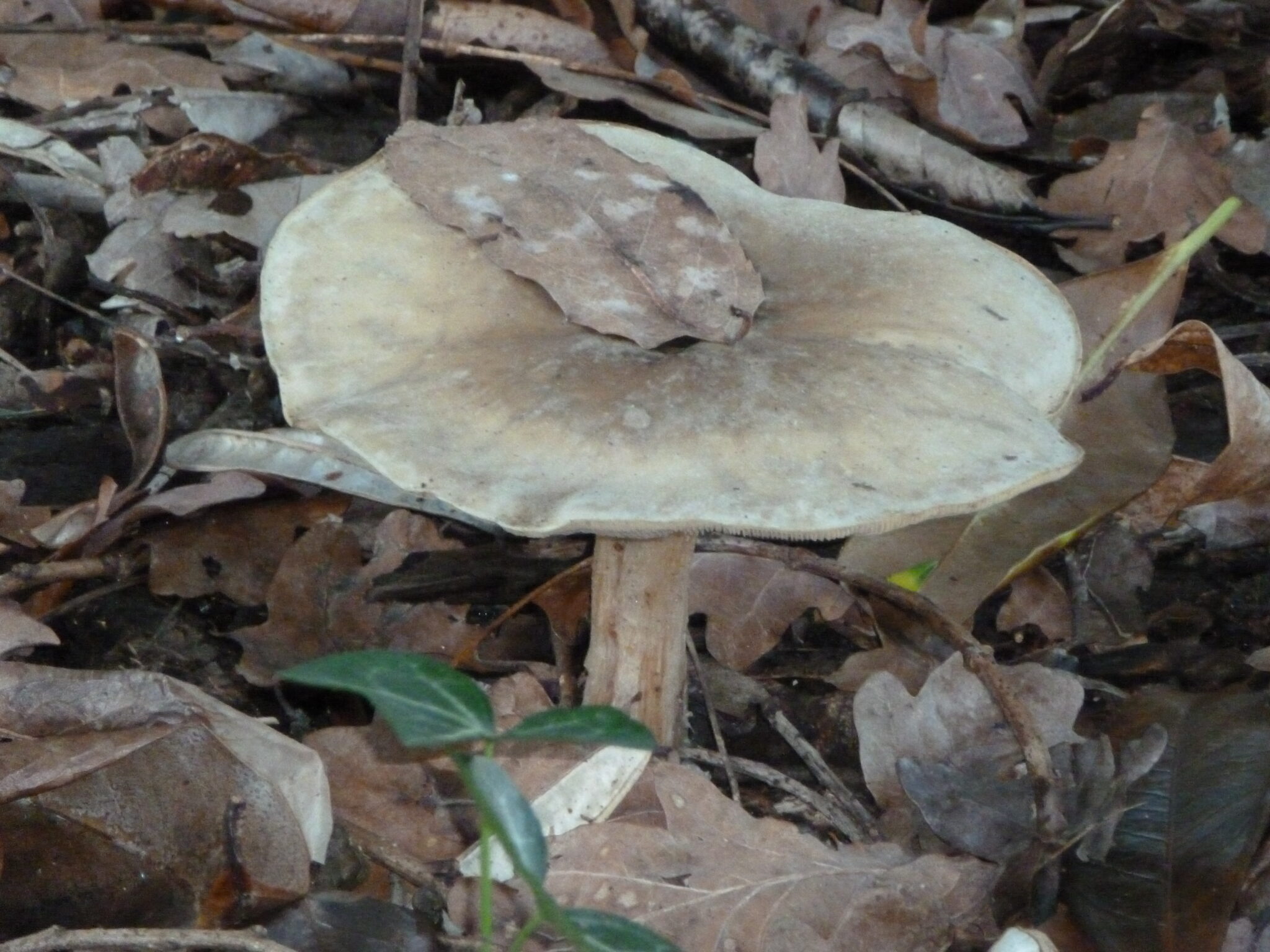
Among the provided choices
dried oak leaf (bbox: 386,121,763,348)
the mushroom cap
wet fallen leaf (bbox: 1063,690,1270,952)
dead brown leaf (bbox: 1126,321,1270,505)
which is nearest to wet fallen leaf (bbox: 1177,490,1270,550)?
dead brown leaf (bbox: 1126,321,1270,505)

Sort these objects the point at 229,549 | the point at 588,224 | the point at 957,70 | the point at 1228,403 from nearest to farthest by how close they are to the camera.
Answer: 1. the point at 588,224
2. the point at 1228,403
3. the point at 229,549
4. the point at 957,70

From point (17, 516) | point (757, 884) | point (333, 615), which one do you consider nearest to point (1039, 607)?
point (757, 884)

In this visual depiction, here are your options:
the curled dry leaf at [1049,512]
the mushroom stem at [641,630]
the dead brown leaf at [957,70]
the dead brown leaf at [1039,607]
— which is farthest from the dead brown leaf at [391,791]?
the dead brown leaf at [957,70]

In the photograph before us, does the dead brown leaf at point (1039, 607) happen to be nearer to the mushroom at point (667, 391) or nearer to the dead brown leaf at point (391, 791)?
the mushroom at point (667, 391)

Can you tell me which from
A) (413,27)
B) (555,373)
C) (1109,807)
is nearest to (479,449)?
(555,373)

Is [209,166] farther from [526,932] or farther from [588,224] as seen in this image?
[526,932]

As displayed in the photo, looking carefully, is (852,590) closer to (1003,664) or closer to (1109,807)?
(1003,664)

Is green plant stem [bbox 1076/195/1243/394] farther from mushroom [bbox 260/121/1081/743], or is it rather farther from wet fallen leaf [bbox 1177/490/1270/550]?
mushroom [bbox 260/121/1081/743]
